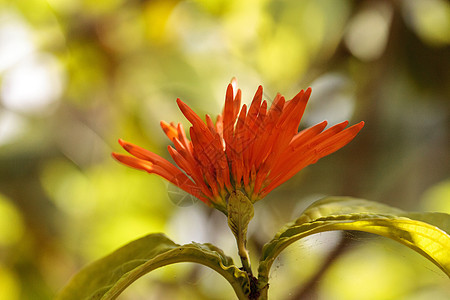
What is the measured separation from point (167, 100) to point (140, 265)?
2.46 feet

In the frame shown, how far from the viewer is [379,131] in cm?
91

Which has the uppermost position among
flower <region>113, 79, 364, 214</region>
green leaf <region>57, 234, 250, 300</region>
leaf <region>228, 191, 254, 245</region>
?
flower <region>113, 79, 364, 214</region>

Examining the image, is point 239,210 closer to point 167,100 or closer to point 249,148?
point 249,148

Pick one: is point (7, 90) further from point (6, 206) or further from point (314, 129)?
point (314, 129)

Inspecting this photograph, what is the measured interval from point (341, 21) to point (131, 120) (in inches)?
19.0

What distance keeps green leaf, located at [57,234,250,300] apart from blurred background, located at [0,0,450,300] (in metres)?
0.52

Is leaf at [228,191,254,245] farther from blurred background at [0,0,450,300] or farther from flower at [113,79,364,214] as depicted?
blurred background at [0,0,450,300]

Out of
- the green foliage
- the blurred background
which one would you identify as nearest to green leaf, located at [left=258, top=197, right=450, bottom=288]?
the green foliage

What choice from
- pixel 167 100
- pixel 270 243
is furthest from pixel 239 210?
pixel 167 100

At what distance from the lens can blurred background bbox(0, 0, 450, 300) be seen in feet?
2.96

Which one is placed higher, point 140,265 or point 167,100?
point 167,100

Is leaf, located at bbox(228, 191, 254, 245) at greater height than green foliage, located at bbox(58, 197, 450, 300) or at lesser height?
greater

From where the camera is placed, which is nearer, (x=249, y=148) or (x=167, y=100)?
(x=249, y=148)

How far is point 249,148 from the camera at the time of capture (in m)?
0.25
